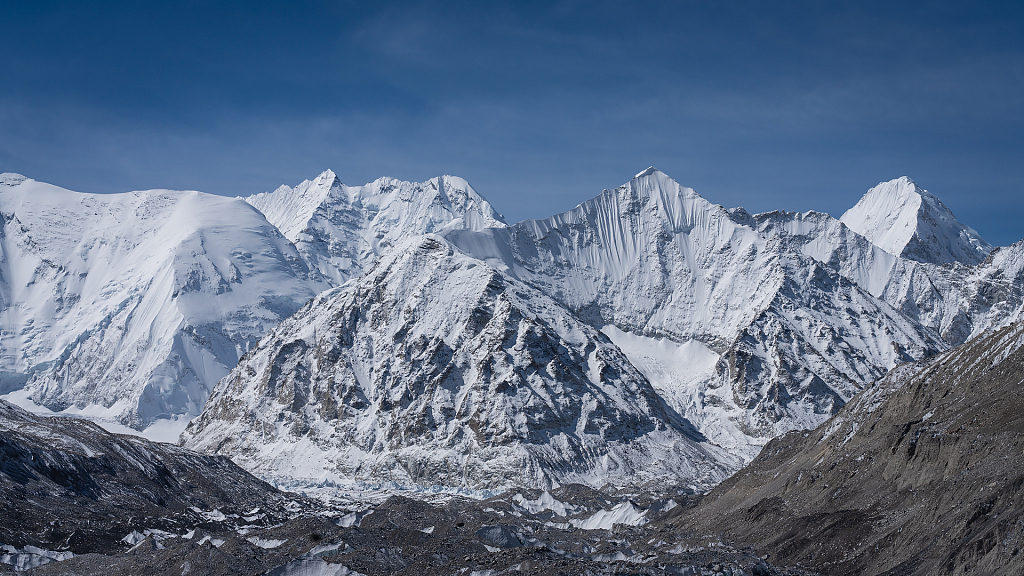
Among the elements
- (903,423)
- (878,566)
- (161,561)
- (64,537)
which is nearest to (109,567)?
(161,561)

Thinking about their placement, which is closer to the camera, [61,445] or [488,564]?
[488,564]

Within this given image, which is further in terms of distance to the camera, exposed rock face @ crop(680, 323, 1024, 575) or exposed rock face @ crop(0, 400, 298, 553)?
exposed rock face @ crop(0, 400, 298, 553)

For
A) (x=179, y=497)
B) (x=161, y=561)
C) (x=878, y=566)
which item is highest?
(x=179, y=497)

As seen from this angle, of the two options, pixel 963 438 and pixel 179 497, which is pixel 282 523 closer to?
pixel 179 497

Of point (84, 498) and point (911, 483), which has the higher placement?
point (84, 498)

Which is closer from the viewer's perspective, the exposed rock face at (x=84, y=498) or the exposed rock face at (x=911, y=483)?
the exposed rock face at (x=911, y=483)

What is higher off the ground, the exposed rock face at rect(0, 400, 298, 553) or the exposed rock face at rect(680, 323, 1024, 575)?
the exposed rock face at rect(0, 400, 298, 553)

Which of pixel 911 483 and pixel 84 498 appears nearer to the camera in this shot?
pixel 911 483

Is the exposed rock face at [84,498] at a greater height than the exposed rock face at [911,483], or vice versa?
the exposed rock face at [84,498]
